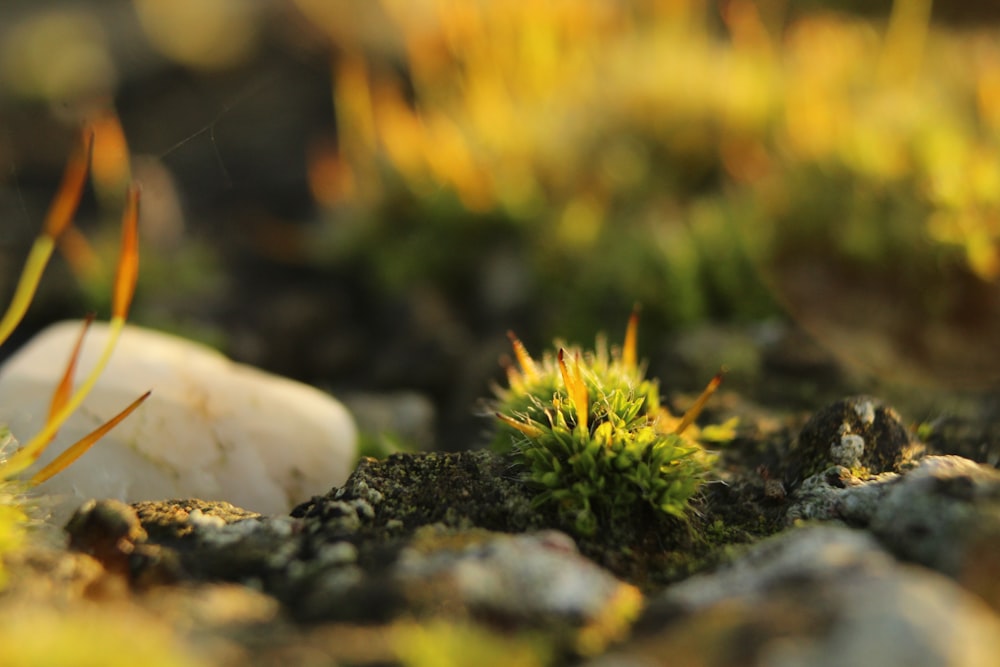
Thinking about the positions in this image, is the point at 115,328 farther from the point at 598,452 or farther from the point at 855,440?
the point at 855,440

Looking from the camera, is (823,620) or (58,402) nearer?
(823,620)

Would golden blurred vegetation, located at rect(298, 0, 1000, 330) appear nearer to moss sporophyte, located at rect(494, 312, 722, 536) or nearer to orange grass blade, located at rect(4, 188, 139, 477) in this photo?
moss sporophyte, located at rect(494, 312, 722, 536)

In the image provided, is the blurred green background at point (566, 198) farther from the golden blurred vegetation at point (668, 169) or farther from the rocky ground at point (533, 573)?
the rocky ground at point (533, 573)

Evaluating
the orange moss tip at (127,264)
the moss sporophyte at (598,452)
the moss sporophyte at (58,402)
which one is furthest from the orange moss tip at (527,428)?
the orange moss tip at (127,264)

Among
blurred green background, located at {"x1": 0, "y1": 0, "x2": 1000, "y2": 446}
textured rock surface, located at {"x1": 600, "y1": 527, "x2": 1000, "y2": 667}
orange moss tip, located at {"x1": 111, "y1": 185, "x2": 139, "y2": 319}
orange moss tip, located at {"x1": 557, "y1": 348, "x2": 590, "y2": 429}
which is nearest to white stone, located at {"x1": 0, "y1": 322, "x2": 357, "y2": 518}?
orange moss tip, located at {"x1": 111, "y1": 185, "x2": 139, "y2": 319}

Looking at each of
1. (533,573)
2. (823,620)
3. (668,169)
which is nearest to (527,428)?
(533,573)

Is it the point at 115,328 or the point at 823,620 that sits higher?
the point at 115,328

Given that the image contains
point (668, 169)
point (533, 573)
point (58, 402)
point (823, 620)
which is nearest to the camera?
point (823, 620)

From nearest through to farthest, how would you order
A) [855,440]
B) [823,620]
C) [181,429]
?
[823,620] → [855,440] → [181,429]
